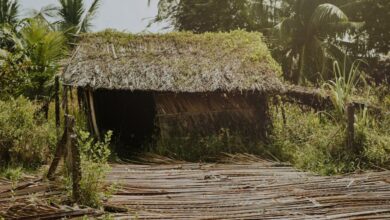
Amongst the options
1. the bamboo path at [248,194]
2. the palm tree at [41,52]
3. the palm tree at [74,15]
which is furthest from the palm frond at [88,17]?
the bamboo path at [248,194]

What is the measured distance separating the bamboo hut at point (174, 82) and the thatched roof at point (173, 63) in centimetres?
2

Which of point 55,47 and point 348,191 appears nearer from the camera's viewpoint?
point 348,191

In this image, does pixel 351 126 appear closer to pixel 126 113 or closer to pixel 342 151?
pixel 342 151

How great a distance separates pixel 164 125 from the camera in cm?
808

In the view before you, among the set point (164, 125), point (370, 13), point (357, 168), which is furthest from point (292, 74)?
point (357, 168)

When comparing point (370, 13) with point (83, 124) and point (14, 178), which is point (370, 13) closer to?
point (83, 124)

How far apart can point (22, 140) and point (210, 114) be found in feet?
11.3

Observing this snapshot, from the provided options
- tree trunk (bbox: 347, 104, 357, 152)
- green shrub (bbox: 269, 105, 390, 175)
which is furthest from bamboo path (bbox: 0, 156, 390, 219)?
tree trunk (bbox: 347, 104, 357, 152)

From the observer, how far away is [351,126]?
5.98m

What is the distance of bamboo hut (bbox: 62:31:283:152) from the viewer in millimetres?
7578

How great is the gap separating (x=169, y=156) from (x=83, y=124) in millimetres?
1917

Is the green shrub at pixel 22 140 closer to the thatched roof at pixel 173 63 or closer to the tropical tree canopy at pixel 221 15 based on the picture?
the thatched roof at pixel 173 63

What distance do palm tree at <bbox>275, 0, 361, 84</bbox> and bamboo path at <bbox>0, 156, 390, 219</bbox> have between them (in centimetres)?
975

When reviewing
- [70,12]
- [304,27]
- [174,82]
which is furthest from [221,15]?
[174,82]
